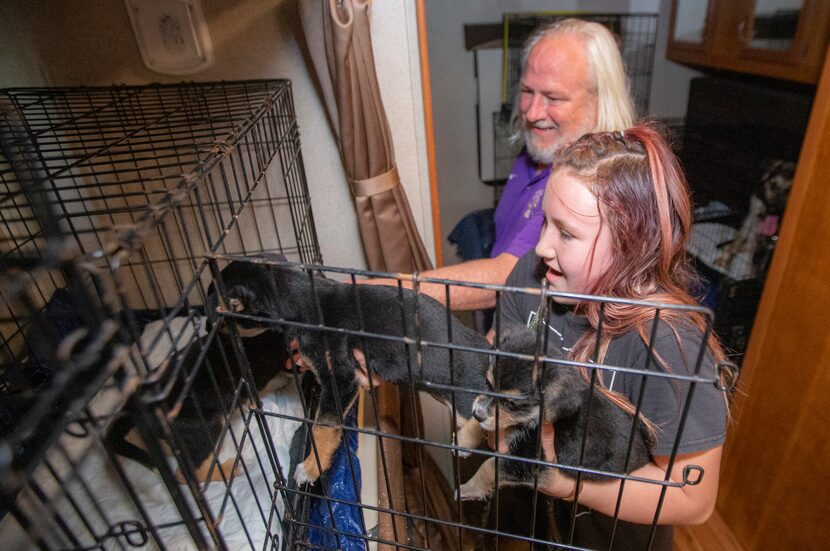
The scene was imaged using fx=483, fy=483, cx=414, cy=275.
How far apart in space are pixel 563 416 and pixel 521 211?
2.75ft

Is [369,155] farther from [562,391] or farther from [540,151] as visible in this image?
[562,391]

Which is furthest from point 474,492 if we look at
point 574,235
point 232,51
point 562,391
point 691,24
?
point 691,24

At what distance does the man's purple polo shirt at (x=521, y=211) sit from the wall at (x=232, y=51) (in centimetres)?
39

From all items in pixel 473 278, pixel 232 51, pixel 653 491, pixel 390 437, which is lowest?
pixel 653 491

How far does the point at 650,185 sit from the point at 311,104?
1.28m

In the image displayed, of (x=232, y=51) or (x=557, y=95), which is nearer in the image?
(x=557, y=95)

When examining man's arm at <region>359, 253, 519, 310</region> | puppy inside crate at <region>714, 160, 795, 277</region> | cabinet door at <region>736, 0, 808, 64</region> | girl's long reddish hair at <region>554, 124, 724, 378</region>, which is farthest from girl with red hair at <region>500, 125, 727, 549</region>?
puppy inside crate at <region>714, 160, 795, 277</region>

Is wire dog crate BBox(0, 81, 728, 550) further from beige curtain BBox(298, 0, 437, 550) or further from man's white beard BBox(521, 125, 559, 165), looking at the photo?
man's white beard BBox(521, 125, 559, 165)

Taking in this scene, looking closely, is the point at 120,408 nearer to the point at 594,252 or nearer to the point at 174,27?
the point at 594,252

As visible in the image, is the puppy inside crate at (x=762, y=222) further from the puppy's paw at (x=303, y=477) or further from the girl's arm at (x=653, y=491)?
the puppy's paw at (x=303, y=477)

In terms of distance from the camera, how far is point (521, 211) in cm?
148

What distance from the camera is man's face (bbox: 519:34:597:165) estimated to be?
1.36m

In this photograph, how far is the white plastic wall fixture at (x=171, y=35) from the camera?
151 centimetres

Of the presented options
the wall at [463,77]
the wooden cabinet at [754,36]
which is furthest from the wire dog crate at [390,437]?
the wall at [463,77]
